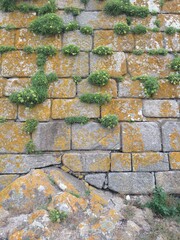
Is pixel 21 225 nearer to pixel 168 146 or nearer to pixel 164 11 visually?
pixel 168 146

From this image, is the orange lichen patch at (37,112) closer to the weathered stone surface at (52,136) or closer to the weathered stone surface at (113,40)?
the weathered stone surface at (52,136)

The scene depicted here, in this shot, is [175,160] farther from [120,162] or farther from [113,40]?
[113,40]

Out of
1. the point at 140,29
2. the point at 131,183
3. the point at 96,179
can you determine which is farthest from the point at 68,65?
the point at 131,183

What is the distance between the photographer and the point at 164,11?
5.29 meters

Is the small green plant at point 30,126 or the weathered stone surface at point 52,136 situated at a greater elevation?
the small green plant at point 30,126

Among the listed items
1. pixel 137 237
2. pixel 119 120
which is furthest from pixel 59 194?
pixel 119 120

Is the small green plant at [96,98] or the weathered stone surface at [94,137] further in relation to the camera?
the small green plant at [96,98]

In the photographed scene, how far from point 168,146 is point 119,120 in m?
0.80

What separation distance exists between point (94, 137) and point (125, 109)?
0.63 metres

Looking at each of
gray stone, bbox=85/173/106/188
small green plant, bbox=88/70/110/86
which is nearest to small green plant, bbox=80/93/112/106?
small green plant, bbox=88/70/110/86

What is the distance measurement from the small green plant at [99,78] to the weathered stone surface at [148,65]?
0.45 meters

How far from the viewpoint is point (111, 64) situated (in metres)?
4.86

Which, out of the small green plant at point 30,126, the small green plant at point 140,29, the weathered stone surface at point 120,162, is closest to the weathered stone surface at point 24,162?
the small green plant at point 30,126

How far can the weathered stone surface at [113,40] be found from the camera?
4.98 m
